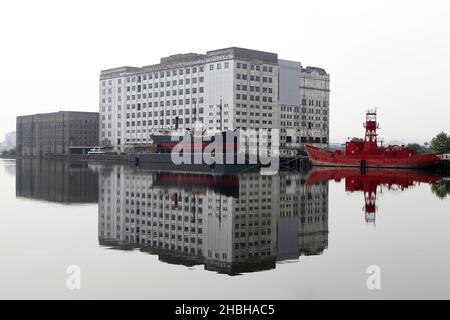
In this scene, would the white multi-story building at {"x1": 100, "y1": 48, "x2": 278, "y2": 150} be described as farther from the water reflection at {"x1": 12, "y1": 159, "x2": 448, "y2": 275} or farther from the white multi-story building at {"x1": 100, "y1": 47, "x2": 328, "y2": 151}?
the water reflection at {"x1": 12, "y1": 159, "x2": 448, "y2": 275}

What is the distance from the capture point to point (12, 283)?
1254cm

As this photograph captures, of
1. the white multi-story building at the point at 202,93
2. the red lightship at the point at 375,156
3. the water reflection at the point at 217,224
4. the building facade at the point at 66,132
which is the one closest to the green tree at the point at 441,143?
the red lightship at the point at 375,156

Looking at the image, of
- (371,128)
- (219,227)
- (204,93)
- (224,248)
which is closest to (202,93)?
(204,93)

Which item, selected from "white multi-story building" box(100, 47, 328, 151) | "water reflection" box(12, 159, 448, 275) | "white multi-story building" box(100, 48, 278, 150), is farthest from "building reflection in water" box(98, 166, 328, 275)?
"white multi-story building" box(100, 48, 278, 150)

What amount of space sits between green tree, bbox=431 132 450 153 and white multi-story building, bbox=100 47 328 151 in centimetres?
3392

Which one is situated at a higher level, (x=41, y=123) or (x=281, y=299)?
(x=41, y=123)

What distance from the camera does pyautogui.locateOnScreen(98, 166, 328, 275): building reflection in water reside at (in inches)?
631

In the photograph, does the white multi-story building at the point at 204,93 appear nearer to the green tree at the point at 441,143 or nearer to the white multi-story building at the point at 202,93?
the white multi-story building at the point at 202,93

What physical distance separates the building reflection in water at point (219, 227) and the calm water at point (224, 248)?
0.05 m

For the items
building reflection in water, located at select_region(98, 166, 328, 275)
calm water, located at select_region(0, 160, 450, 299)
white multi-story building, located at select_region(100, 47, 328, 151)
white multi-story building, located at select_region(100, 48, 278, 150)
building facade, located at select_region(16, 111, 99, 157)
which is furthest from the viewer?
building facade, located at select_region(16, 111, 99, 157)

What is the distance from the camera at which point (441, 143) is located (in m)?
116

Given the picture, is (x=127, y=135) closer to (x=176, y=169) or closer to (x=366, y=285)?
(x=176, y=169)

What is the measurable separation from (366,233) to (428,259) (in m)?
4.88
